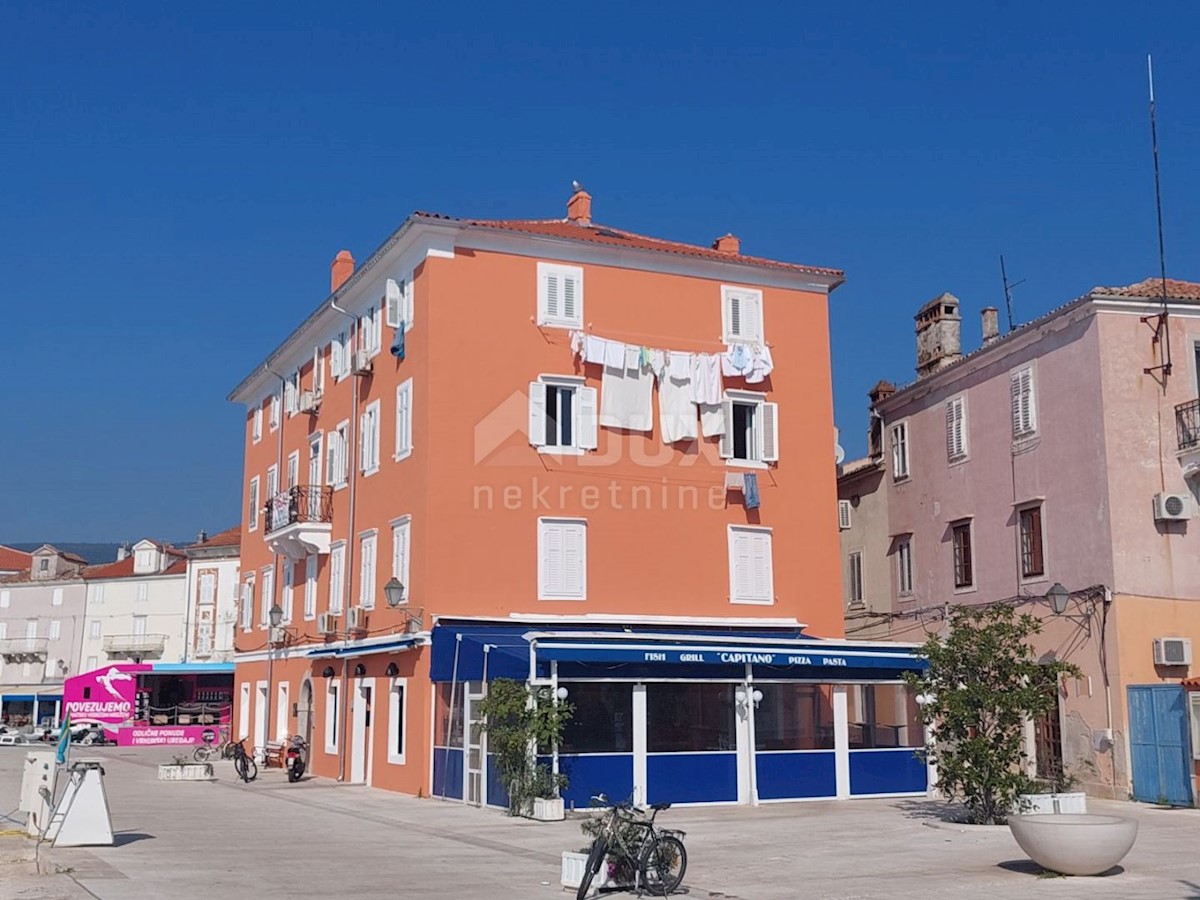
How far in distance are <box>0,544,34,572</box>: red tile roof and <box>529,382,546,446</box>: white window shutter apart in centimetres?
6687

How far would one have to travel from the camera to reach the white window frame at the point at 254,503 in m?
42.6

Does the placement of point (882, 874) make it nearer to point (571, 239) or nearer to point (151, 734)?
point (571, 239)

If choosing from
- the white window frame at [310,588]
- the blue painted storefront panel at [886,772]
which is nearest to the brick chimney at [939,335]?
the blue painted storefront panel at [886,772]

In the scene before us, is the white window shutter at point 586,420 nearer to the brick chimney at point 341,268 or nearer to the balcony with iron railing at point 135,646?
the brick chimney at point 341,268

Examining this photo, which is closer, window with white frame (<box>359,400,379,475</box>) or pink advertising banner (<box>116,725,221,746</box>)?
window with white frame (<box>359,400,379,475</box>)

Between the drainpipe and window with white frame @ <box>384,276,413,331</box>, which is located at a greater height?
window with white frame @ <box>384,276,413,331</box>

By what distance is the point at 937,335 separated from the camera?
1375 inches

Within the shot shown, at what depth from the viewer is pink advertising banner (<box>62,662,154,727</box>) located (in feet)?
107

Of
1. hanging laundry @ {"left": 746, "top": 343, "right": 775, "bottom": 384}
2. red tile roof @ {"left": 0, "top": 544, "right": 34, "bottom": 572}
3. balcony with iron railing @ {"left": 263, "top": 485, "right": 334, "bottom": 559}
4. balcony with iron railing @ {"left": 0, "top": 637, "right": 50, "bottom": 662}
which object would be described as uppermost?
→ red tile roof @ {"left": 0, "top": 544, "right": 34, "bottom": 572}

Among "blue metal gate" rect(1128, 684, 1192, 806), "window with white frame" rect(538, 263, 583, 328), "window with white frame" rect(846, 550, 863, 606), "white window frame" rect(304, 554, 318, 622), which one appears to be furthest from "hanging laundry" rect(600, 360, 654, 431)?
"blue metal gate" rect(1128, 684, 1192, 806)

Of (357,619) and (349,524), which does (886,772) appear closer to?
(357,619)

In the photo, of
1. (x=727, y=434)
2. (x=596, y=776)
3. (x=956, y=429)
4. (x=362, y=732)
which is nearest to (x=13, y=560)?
(x=362, y=732)

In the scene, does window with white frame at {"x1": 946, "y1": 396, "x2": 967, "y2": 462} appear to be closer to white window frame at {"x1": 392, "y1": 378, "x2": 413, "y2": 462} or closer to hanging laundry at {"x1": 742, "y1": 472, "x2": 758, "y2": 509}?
hanging laundry at {"x1": 742, "y1": 472, "x2": 758, "y2": 509}

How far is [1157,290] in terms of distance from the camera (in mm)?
26812
